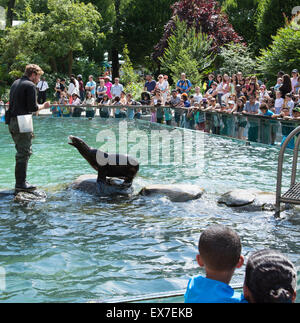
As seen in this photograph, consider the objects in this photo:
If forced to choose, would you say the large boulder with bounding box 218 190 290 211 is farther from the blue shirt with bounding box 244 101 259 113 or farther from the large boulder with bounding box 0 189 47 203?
the blue shirt with bounding box 244 101 259 113

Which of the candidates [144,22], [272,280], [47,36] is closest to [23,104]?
[272,280]

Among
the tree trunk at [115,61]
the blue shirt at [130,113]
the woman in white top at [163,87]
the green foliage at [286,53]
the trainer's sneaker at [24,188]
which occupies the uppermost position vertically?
the tree trunk at [115,61]

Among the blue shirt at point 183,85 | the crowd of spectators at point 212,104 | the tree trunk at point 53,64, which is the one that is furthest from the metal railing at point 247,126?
the tree trunk at point 53,64

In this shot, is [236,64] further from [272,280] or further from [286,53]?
[272,280]

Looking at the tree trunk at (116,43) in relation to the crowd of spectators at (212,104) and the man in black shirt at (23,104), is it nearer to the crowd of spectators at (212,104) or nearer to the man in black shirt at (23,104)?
the crowd of spectators at (212,104)

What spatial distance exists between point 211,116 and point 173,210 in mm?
7640

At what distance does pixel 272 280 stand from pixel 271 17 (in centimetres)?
3246

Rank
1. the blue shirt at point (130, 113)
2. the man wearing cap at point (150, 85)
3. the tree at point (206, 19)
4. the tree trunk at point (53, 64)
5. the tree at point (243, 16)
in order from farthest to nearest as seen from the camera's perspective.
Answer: the tree at point (243, 16), the tree trunk at point (53, 64), the tree at point (206, 19), the man wearing cap at point (150, 85), the blue shirt at point (130, 113)

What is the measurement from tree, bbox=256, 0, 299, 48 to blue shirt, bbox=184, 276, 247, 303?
30888 millimetres

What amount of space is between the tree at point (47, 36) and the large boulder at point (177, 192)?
81.6ft

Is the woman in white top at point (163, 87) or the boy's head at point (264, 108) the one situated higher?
the woman in white top at point (163, 87)

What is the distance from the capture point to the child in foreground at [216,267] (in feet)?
8.82

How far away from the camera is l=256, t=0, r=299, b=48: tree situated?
31625 millimetres
